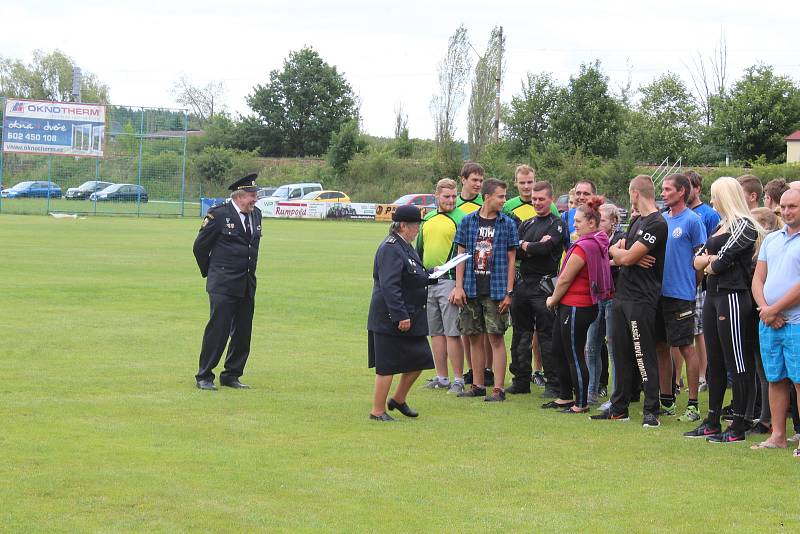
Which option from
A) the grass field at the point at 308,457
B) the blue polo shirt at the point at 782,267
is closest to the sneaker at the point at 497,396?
the grass field at the point at 308,457

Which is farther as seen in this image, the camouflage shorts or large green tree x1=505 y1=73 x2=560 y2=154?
large green tree x1=505 y1=73 x2=560 y2=154

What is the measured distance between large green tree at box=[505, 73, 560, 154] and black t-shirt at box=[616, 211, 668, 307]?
52225 millimetres

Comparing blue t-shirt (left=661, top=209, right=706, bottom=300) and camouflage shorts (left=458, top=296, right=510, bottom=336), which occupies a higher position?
blue t-shirt (left=661, top=209, right=706, bottom=300)

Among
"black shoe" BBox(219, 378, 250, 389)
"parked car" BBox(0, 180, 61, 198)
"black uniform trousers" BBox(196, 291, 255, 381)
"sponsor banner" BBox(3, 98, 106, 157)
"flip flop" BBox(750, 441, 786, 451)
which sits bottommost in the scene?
"black shoe" BBox(219, 378, 250, 389)

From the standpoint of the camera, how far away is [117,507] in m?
6.01

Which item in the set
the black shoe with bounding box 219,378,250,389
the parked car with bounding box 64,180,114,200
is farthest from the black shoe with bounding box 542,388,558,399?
the parked car with bounding box 64,180,114,200

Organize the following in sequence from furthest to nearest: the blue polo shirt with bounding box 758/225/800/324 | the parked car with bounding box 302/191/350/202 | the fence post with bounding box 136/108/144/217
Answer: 1. the parked car with bounding box 302/191/350/202
2. the fence post with bounding box 136/108/144/217
3. the blue polo shirt with bounding box 758/225/800/324

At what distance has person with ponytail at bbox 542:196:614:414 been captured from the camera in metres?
9.12

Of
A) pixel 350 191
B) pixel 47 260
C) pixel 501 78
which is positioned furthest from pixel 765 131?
pixel 47 260

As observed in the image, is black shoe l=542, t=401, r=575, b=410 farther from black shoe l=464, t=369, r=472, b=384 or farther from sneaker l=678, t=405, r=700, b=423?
black shoe l=464, t=369, r=472, b=384

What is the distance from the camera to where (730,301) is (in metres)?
7.94

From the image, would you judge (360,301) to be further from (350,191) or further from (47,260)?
(350,191)

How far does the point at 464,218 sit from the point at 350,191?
55744 millimetres

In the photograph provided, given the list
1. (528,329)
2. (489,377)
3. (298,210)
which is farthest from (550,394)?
(298,210)
